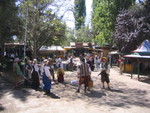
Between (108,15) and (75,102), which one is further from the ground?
(108,15)

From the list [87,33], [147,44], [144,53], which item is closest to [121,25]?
[147,44]

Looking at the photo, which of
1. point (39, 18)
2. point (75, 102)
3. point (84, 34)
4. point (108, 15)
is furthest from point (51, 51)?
point (75, 102)

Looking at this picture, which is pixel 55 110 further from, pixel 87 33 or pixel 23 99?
pixel 87 33

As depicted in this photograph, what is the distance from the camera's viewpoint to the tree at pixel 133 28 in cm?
1772

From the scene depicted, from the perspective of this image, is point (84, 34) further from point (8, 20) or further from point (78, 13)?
point (8, 20)

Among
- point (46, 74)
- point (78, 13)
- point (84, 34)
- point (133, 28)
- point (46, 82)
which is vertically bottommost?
point (46, 82)

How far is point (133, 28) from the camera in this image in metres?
18.8

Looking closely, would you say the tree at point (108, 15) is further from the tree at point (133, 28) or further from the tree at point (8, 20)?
the tree at point (8, 20)

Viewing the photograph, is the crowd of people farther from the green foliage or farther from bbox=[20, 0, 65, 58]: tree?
the green foliage

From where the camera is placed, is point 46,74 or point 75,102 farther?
point 46,74

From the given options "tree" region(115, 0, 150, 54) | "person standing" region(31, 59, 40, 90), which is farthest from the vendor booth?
"person standing" region(31, 59, 40, 90)

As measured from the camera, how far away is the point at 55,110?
247 inches

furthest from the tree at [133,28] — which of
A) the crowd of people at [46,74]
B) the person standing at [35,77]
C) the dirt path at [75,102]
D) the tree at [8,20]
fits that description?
the person standing at [35,77]

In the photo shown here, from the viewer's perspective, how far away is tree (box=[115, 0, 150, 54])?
1772 centimetres
